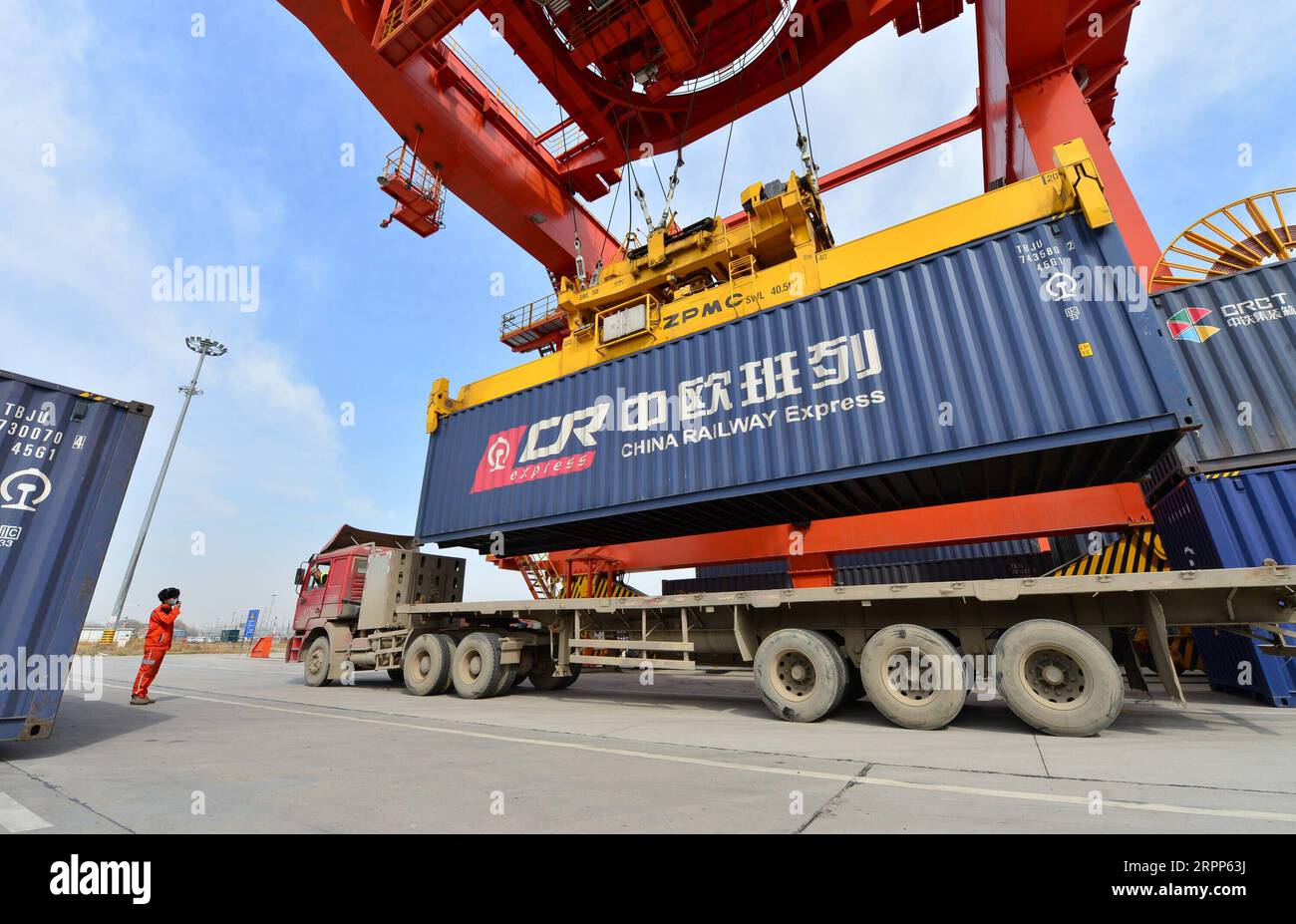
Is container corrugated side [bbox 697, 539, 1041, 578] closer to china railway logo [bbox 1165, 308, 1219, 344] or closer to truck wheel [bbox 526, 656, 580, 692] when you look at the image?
truck wheel [bbox 526, 656, 580, 692]

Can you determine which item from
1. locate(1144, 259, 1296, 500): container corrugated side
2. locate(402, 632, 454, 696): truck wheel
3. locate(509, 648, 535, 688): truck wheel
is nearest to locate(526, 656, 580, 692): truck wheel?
locate(509, 648, 535, 688): truck wheel

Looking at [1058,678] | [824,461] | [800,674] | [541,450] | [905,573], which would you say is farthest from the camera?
[905,573]

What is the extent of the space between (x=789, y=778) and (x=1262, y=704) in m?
6.84

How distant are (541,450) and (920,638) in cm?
635

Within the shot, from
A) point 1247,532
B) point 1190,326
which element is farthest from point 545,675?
point 1190,326

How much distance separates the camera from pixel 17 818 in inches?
106

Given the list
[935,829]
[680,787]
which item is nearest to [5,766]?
[680,787]

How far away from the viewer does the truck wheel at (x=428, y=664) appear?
887 cm

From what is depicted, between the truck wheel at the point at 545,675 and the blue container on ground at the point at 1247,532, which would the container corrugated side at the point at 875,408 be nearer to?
the blue container on ground at the point at 1247,532

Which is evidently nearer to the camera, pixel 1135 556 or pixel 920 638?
pixel 920 638

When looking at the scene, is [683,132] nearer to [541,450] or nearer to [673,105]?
[673,105]

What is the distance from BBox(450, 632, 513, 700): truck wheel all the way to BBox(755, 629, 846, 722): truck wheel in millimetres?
4344

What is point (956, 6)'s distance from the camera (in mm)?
11602

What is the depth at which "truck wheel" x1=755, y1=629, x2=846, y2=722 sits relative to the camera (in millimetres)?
5777
